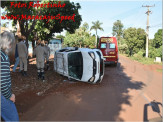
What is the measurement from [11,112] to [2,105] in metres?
0.23

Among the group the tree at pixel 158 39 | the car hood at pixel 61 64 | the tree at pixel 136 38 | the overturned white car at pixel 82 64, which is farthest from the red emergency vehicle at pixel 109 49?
the tree at pixel 158 39

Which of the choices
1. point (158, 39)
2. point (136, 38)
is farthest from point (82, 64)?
point (158, 39)

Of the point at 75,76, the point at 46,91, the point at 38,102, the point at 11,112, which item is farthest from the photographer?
the point at 75,76

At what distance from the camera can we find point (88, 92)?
6.06m

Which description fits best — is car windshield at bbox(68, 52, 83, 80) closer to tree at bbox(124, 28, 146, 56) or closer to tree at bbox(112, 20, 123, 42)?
tree at bbox(124, 28, 146, 56)

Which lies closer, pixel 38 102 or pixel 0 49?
pixel 0 49

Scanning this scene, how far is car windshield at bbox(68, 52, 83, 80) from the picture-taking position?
7.67 meters

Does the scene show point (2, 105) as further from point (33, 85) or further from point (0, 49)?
point (33, 85)

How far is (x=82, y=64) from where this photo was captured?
24.8ft

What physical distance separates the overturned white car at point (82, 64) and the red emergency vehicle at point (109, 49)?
6.08 metres

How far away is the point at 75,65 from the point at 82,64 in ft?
1.65

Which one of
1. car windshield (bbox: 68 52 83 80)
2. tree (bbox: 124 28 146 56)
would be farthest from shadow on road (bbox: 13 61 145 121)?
tree (bbox: 124 28 146 56)

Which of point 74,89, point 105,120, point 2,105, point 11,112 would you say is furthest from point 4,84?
point 74,89

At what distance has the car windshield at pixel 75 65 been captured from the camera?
7672 mm
